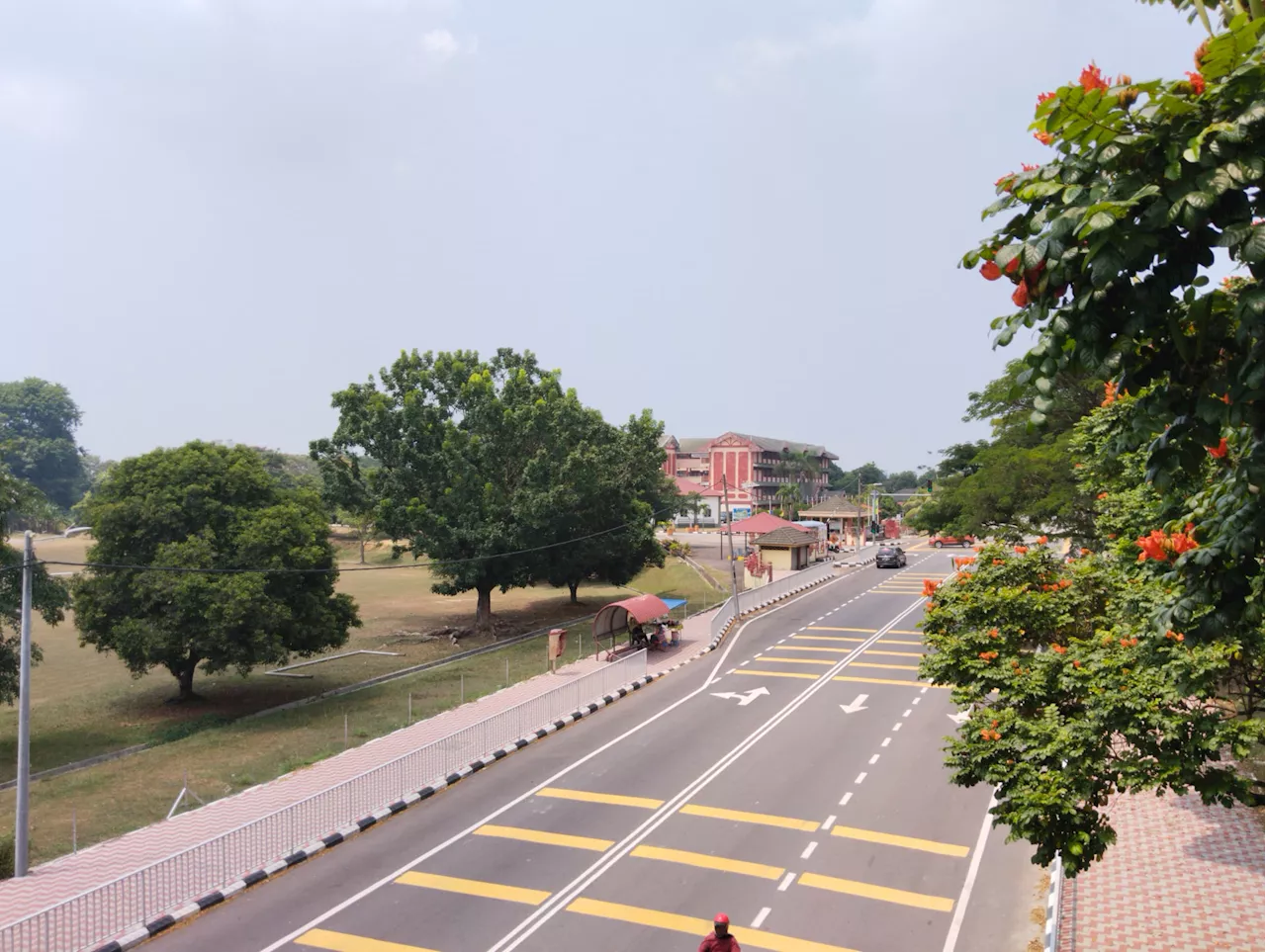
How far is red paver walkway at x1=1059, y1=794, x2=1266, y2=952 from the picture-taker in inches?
479

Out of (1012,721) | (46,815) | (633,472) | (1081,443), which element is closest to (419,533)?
(633,472)

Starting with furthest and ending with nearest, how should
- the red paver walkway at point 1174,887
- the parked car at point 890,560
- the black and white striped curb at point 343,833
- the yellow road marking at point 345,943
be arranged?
1. the parked car at point 890,560
2. the black and white striped curb at point 343,833
3. the yellow road marking at point 345,943
4. the red paver walkway at point 1174,887

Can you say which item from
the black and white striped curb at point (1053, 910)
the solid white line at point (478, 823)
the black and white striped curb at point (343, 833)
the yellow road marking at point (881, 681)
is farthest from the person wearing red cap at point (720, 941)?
the yellow road marking at point (881, 681)

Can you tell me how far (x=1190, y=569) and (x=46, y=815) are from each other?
22.1 metres

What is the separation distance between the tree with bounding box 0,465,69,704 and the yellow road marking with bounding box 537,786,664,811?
14953mm

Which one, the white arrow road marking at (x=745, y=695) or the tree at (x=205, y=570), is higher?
the tree at (x=205, y=570)

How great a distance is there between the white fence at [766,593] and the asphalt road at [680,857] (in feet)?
44.4

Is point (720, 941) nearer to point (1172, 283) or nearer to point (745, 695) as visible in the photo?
point (1172, 283)

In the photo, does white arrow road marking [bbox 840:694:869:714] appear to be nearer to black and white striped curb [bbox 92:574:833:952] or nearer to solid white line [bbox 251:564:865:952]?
solid white line [bbox 251:564:865:952]

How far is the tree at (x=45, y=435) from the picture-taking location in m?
123

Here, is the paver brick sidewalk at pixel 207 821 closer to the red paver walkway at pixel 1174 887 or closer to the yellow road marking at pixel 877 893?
the yellow road marking at pixel 877 893

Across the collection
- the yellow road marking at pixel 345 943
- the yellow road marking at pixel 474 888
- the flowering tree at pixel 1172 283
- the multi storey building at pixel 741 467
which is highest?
the multi storey building at pixel 741 467

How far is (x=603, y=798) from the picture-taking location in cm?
1867

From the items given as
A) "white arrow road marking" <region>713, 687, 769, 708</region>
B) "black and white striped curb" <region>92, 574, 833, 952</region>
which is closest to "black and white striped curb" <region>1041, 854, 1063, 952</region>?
"black and white striped curb" <region>92, 574, 833, 952</region>
